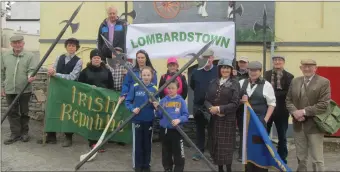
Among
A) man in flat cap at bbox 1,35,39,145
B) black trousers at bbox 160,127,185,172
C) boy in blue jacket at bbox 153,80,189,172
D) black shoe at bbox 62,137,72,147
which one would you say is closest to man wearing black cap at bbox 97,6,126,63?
man in flat cap at bbox 1,35,39,145

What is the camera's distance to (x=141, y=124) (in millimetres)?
5418

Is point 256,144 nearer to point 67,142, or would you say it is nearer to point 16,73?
point 67,142

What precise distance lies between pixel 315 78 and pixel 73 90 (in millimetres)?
3971

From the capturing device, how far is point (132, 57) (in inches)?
241

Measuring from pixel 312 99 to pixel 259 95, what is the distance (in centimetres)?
75

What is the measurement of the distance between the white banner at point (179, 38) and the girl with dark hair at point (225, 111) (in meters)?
0.69

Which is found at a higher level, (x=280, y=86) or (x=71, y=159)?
(x=280, y=86)

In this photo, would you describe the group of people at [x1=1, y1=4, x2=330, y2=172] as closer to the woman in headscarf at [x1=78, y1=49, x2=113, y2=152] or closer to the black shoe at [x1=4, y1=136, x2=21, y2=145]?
the woman in headscarf at [x1=78, y1=49, x2=113, y2=152]

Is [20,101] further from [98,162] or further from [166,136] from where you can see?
[166,136]

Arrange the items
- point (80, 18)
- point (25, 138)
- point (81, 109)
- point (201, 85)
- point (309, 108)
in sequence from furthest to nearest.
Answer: point (80, 18), point (25, 138), point (81, 109), point (201, 85), point (309, 108)

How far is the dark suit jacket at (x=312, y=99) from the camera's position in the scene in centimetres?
502

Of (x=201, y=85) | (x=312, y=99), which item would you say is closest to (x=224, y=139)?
(x=201, y=85)

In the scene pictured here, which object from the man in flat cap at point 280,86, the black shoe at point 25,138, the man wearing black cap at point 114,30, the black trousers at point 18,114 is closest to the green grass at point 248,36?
the man in flat cap at point 280,86

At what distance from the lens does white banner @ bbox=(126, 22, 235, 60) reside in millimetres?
5824
